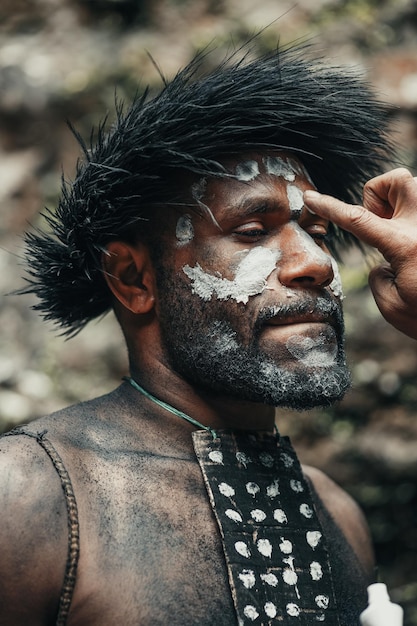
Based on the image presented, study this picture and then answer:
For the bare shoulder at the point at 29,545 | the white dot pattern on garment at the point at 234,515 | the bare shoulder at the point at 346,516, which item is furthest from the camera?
the bare shoulder at the point at 346,516

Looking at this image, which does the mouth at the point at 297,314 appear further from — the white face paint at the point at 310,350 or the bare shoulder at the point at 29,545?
the bare shoulder at the point at 29,545

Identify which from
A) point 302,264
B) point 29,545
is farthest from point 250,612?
point 302,264

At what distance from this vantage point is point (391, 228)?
219 centimetres

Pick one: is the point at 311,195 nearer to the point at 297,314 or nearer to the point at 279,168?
the point at 279,168

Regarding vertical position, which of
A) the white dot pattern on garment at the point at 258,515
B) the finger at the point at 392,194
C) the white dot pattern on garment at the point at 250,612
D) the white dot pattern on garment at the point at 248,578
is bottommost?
the white dot pattern on garment at the point at 250,612

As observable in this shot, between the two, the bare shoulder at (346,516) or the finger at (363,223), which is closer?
the finger at (363,223)

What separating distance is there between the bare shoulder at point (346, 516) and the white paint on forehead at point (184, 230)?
961mm

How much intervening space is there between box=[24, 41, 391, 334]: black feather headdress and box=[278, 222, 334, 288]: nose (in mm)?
276

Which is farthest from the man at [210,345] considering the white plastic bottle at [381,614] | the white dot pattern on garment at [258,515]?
the white plastic bottle at [381,614]

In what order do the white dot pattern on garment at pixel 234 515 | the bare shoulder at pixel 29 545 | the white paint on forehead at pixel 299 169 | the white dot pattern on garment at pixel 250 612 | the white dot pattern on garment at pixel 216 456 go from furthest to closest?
the white paint on forehead at pixel 299 169
the white dot pattern on garment at pixel 216 456
the white dot pattern on garment at pixel 234 515
the white dot pattern on garment at pixel 250 612
the bare shoulder at pixel 29 545

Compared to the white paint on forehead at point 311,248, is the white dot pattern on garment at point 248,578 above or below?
below

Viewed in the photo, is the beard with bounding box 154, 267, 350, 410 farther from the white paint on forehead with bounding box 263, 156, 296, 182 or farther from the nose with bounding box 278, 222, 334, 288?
the white paint on forehead with bounding box 263, 156, 296, 182

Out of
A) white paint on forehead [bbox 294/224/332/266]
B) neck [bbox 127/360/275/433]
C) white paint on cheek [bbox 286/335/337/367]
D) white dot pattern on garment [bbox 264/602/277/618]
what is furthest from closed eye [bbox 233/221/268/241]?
white dot pattern on garment [bbox 264/602/277/618]

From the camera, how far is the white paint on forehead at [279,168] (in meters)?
2.38
